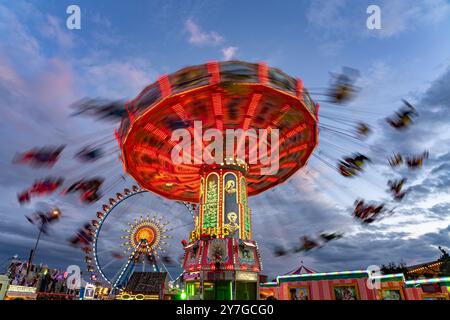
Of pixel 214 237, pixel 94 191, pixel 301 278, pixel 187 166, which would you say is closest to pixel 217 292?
pixel 214 237

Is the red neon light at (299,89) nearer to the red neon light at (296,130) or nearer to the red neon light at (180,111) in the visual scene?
the red neon light at (296,130)

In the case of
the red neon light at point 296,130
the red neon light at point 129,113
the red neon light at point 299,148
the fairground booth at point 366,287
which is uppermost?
the red neon light at point 296,130

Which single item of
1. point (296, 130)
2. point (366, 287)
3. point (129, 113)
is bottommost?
point (366, 287)

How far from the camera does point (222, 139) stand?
21891 millimetres

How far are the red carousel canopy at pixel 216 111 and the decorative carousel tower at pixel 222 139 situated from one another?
59 millimetres

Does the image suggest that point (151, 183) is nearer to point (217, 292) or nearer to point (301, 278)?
point (217, 292)

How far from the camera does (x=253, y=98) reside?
56.5ft

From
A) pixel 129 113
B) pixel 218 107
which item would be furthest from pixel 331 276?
pixel 129 113

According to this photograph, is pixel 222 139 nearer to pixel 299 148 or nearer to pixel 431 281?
pixel 299 148

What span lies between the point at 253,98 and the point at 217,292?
13021 mm

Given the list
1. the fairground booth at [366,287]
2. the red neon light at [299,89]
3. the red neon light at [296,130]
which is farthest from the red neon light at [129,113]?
the fairground booth at [366,287]

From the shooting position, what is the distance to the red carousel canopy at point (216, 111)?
15.7 metres

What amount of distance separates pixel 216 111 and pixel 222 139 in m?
3.67

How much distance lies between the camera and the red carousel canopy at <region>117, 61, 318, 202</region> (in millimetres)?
15703
